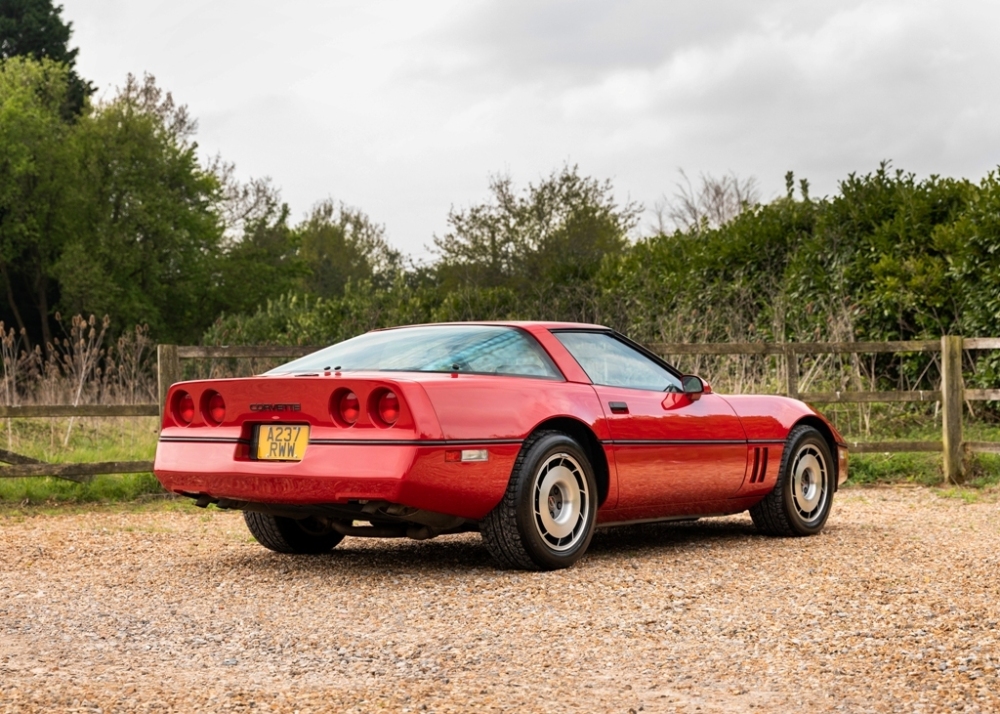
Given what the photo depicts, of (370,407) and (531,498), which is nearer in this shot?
(370,407)

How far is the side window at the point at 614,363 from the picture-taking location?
279 inches

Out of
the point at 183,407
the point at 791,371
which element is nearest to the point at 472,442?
the point at 183,407

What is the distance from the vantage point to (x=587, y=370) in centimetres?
702

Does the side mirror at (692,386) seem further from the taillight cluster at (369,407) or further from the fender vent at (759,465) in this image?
the taillight cluster at (369,407)

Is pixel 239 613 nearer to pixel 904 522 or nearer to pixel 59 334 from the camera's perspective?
pixel 904 522

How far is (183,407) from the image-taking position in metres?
6.70

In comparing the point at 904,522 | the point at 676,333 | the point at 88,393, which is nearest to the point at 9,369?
the point at 88,393

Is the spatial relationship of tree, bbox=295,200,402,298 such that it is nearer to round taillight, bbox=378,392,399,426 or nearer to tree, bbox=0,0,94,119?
tree, bbox=0,0,94,119

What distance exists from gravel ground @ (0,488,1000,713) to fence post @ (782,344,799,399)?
4.08 meters

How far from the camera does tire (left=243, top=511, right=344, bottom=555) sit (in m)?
7.19

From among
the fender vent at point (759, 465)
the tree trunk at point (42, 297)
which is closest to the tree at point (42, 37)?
the tree trunk at point (42, 297)

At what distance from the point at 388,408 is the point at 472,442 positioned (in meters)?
0.44

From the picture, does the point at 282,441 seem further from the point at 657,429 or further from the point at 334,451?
the point at 657,429

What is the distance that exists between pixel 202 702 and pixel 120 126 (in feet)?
143
